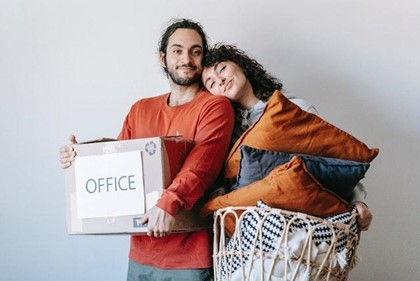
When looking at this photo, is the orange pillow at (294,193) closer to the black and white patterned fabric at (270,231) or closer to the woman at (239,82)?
the black and white patterned fabric at (270,231)

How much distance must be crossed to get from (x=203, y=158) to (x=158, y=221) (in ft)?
0.72

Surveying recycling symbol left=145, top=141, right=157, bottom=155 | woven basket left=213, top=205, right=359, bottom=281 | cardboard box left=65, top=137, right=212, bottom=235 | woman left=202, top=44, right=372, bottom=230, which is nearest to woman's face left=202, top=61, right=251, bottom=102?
woman left=202, top=44, right=372, bottom=230

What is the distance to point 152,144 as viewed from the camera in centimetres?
155

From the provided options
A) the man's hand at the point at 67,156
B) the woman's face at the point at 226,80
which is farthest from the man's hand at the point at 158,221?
the woman's face at the point at 226,80

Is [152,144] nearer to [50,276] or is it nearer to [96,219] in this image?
[96,219]

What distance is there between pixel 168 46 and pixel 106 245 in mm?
784

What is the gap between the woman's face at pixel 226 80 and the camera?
5.93 ft

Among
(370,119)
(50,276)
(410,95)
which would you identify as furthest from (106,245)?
(410,95)

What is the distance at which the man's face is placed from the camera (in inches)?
72.8

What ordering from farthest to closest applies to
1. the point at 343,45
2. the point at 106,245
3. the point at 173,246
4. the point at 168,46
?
1. the point at 106,245
2. the point at 343,45
3. the point at 168,46
4. the point at 173,246

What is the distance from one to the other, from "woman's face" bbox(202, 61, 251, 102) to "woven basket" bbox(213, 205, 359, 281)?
0.45m

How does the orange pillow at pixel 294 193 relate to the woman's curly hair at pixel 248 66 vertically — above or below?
below

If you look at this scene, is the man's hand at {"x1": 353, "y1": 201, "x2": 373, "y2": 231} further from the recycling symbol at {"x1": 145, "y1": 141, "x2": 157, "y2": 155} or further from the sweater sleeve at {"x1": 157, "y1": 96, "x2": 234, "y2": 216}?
the recycling symbol at {"x1": 145, "y1": 141, "x2": 157, "y2": 155}

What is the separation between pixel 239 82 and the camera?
181 cm
